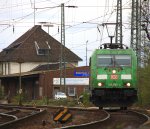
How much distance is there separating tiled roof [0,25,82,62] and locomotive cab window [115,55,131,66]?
56.0 m

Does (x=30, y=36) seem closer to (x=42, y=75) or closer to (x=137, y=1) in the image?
(x=42, y=75)

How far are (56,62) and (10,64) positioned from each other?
7866mm

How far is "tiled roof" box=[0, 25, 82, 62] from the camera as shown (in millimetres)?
81725

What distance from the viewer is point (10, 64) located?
82250 millimetres

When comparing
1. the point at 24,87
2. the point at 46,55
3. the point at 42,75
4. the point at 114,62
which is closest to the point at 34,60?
the point at 46,55

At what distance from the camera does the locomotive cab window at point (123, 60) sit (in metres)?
24.4

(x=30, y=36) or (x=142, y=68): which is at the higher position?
(x=30, y=36)

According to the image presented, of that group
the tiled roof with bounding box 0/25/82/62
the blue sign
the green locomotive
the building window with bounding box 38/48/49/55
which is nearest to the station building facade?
the blue sign

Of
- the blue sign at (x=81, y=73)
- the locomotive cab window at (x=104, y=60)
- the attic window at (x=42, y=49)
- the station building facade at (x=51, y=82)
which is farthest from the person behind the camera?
the attic window at (x=42, y=49)

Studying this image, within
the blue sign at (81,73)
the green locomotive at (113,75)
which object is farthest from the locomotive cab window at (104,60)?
the blue sign at (81,73)

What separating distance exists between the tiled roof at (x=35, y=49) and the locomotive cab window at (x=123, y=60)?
56.0 meters

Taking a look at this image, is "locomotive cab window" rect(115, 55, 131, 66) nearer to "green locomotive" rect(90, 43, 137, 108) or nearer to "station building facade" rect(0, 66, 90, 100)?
"green locomotive" rect(90, 43, 137, 108)

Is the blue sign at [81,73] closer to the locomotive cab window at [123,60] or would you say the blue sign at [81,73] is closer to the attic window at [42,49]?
the attic window at [42,49]

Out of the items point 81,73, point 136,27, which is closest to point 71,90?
point 81,73
